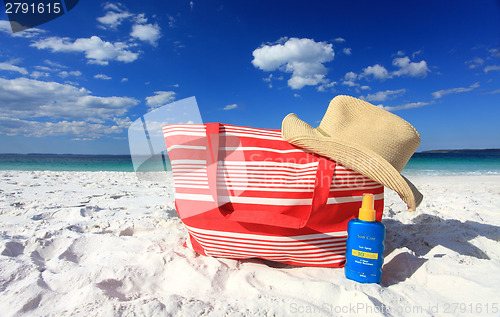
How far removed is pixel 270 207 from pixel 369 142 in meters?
0.69

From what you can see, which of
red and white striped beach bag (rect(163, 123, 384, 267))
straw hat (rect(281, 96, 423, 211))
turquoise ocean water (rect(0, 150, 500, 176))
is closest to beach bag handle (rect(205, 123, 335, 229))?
red and white striped beach bag (rect(163, 123, 384, 267))

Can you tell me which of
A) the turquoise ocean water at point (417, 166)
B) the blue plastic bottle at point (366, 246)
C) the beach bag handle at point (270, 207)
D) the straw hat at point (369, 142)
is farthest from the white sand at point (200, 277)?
the turquoise ocean water at point (417, 166)

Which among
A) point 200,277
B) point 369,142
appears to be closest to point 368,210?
point 369,142

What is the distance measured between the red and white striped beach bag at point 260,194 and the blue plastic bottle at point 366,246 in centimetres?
17

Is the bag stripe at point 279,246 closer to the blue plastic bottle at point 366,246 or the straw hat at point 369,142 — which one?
the blue plastic bottle at point 366,246

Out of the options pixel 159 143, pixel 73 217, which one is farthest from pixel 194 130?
pixel 73 217

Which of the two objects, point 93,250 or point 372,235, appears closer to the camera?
point 372,235

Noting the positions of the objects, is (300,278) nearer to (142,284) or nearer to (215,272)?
(215,272)

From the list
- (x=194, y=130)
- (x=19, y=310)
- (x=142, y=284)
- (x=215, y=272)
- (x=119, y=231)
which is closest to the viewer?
(x=19, y=310)

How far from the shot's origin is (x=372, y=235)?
146 centimetres

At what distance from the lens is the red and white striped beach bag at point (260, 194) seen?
1.60m

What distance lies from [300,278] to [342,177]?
24.9 inches

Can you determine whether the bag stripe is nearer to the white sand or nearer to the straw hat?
the white sand

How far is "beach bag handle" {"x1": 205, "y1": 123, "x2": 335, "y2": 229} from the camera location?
59.7 inches
